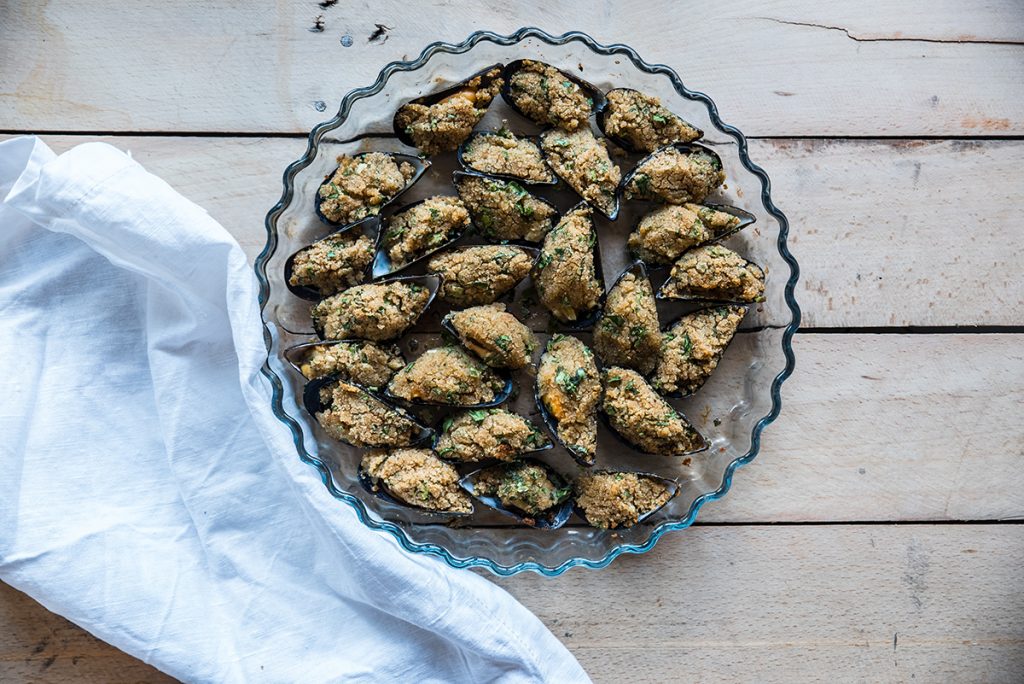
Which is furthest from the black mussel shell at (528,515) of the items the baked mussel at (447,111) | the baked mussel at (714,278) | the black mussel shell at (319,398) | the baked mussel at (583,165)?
the baked mussel at (447,111)

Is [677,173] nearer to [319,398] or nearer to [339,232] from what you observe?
[339,232]

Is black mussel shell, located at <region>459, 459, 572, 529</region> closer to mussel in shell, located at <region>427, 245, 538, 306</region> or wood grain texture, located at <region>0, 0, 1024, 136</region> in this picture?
mussel in shell, located at <region>427, 245, 538, 306</region>

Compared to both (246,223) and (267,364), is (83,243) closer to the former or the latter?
(246,223)

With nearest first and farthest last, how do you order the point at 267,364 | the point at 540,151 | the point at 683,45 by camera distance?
the point at 267,364, the point at 540,151, the point at 683,45

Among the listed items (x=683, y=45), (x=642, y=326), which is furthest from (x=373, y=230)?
(x=683, y=45)

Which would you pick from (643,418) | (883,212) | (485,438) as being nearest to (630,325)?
(643,418)

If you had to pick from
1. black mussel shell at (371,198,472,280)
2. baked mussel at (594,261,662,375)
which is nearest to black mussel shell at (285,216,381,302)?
black mussel shell at (371,198,472,280)
